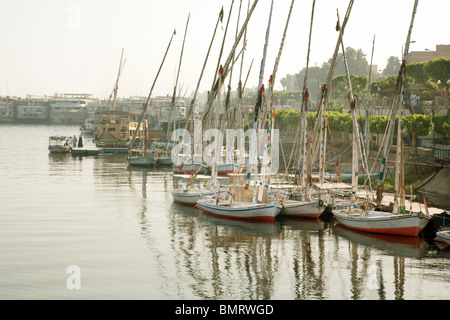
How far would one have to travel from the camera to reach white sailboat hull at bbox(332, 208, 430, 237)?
3947 cm

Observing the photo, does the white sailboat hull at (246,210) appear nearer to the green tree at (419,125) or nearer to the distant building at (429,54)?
the green tree at (419,125)

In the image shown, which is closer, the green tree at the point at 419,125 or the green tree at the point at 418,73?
the green tree at the point at 419,125

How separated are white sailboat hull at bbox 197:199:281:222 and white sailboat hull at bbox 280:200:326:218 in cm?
133

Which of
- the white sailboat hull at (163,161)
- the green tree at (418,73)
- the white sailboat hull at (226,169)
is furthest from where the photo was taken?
the white sailboat hull at (163,161)

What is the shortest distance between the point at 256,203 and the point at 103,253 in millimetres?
12924

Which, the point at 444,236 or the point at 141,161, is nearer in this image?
the point at 444,236

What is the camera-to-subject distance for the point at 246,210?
45500 mm

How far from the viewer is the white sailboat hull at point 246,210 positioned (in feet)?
148

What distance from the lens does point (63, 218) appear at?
48.8 meters

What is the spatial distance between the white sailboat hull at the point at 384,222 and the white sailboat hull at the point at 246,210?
4.65 meters

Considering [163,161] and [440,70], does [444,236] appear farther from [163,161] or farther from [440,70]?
[163,161]

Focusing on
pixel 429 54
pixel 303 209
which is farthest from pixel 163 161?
pixel 429 54

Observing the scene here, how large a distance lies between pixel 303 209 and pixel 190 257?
45.4 feet

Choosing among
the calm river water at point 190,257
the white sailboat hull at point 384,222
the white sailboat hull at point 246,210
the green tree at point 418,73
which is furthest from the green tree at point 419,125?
the green tree at point 418,73
